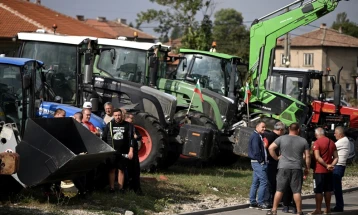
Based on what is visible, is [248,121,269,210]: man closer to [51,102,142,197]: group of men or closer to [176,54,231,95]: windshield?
[51,102,142,197]: group of men

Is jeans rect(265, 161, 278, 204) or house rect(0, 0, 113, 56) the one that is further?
house rect(0, 0, 113, 56)

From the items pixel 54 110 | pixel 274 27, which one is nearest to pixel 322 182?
pixel 54 110

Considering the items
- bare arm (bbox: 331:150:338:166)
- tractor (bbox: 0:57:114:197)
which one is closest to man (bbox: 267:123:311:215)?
bare arm (bbox: 331:150:338:166)

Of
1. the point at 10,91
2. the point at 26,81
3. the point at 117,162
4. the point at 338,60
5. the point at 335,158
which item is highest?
the point at 338,60

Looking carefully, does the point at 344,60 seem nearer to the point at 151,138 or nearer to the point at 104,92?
the point at 104,92

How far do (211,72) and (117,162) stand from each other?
8.59 m

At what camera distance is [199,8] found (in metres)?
52.5

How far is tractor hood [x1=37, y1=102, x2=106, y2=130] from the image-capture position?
1623 centimetres

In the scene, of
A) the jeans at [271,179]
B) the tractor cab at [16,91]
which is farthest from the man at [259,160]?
the tractor cab at [16,91]

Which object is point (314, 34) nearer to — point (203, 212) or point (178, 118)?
point (178, 118)

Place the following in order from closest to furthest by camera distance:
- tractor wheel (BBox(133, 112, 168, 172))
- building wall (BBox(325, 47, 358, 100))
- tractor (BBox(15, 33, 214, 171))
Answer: tractor (BBox(15, 33, 214, 171))
tractor wheel (BBox(133, 112, 168, 172))
building wall (BBox(325, 47, 358, 100))

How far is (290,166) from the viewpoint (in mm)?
15102

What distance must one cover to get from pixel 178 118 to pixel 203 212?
6.27m

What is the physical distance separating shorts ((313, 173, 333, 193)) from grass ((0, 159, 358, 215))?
2464 mm
